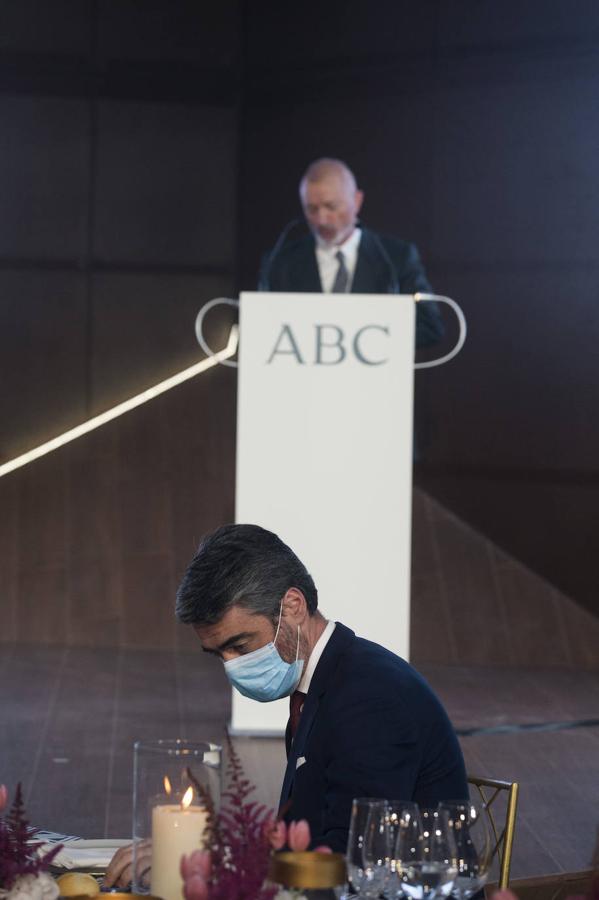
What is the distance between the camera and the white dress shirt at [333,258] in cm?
464

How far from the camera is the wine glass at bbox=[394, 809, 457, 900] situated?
128cm

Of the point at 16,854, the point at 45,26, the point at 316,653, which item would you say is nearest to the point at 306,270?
the point at 316,653

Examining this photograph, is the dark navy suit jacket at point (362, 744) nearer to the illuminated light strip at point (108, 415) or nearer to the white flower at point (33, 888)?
the white flower at point (33, 888)

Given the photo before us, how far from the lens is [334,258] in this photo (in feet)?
15.2

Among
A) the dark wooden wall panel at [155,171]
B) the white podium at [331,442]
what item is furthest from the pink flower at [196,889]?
the dark wooden wall panel at [155,171]

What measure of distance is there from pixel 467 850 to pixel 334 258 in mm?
3486

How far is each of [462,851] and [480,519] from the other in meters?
6.14

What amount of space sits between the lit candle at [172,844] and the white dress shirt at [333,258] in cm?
348

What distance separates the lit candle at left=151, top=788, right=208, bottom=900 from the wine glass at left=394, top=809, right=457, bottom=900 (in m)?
0.19

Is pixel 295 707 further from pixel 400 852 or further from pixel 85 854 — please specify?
pixel 400 852

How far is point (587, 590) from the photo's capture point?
6.96 metres

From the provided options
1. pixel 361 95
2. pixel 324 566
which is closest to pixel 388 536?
pixel 324 566

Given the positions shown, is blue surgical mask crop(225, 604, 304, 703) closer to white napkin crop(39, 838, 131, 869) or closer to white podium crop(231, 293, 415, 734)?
white napkin crop(39, 838, 131, 869)

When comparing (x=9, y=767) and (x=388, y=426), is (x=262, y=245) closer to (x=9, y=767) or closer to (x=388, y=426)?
(x=388, y=426)
